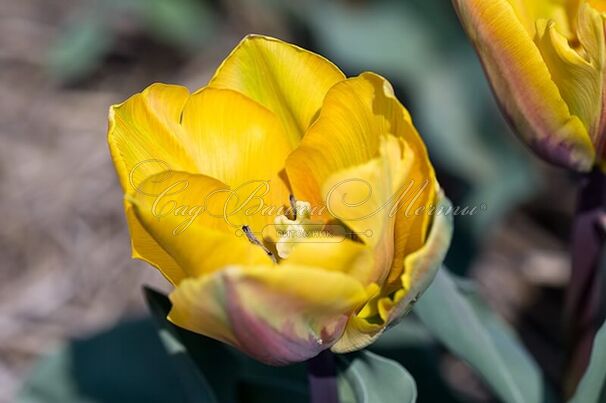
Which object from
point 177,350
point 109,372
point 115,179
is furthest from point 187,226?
point 115,179

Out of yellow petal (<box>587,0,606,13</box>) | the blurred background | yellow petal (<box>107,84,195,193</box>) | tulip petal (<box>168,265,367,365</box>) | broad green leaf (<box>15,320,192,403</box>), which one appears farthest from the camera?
the blurred background

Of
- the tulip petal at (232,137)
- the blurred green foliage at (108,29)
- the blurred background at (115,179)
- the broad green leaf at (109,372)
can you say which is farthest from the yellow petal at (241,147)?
the blurred green foliage at (108,29)

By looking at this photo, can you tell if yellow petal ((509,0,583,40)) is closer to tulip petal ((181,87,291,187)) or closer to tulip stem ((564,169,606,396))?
tulip stem ((564,169,606,396))

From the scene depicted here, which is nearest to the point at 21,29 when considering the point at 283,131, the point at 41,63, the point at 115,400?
the point at 41,63

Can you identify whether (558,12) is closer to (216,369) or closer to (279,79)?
(279,79)

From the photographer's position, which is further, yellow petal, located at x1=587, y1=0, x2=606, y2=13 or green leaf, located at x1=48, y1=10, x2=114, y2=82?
green leaf, located at x1=48, y1=10, x2=114, y2=82

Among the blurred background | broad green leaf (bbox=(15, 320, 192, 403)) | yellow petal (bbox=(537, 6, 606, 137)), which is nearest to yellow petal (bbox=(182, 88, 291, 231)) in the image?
yellow petal (bbox=(537, 6, 606, 137))

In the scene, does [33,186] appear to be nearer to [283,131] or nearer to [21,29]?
[21,29]
